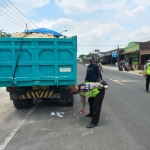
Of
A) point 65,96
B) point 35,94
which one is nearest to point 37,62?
point 35,94

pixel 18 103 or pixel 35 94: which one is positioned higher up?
pixel 35 94

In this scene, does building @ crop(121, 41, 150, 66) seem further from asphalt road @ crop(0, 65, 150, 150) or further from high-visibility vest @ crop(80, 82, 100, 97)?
high-visibility vest @ crop(80, 82, 100, 97)

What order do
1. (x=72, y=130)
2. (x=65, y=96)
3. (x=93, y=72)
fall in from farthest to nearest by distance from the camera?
(x=65, y=96)
(x=93, y=72)
(x=72, y=130)

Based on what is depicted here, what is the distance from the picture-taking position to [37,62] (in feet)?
19.7

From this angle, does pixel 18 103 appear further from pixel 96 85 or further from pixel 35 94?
pixel 96 85

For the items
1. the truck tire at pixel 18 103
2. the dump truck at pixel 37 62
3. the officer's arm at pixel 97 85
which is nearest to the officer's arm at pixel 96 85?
the officer's arm at pixel 97 85

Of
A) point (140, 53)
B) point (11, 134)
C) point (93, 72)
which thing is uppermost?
point (140, 53)

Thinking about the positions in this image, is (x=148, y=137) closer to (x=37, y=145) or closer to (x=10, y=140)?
(x=37, y=145)

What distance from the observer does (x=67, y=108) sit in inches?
282

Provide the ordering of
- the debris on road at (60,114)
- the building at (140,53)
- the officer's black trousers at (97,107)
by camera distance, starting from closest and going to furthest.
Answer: the officer's black trousers at (97,107), the debris on road at (60,114), the building at (140,53)

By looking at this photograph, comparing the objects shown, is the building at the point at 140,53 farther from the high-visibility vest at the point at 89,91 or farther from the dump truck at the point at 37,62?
the high-visibility vest at the point at 89,91

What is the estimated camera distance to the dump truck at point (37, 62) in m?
5.91

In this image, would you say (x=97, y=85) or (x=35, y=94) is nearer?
(x=97, y=85)

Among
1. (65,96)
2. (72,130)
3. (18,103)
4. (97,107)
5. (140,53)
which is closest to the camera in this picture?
(72,130)
